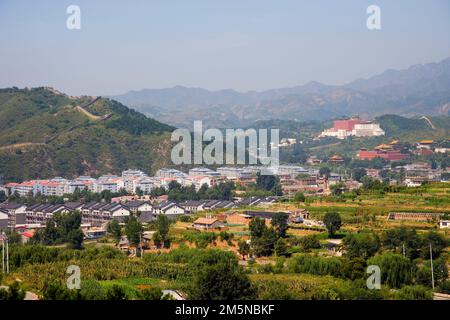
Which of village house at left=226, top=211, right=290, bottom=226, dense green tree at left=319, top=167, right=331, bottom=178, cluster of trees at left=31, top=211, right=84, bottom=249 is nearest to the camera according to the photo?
cluster of trees at left=31, top=211, right=84, bottom=249

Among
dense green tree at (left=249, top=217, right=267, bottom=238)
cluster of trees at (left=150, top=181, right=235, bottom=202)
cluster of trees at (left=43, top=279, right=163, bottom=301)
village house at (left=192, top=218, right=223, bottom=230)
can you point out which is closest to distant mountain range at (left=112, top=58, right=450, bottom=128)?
cluster of trees at (left=150, top=181, right=235, bottom=202)

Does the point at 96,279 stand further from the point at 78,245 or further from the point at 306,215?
the point at 306,215

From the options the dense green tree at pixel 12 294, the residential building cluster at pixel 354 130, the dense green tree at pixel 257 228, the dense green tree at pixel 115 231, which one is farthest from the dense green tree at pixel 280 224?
the residential building cluster at pixel 354 130

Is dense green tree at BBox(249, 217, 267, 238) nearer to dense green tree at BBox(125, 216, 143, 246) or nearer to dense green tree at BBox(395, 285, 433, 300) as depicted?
dense green tree at BBox(125, 216, 143, 246)

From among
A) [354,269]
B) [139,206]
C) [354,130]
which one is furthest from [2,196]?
[354,130]

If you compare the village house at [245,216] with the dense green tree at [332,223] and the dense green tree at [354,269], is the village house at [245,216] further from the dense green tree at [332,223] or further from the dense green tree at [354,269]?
the dense green tree at [354,269]

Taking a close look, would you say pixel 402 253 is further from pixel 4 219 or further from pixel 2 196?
pixel 2 196
